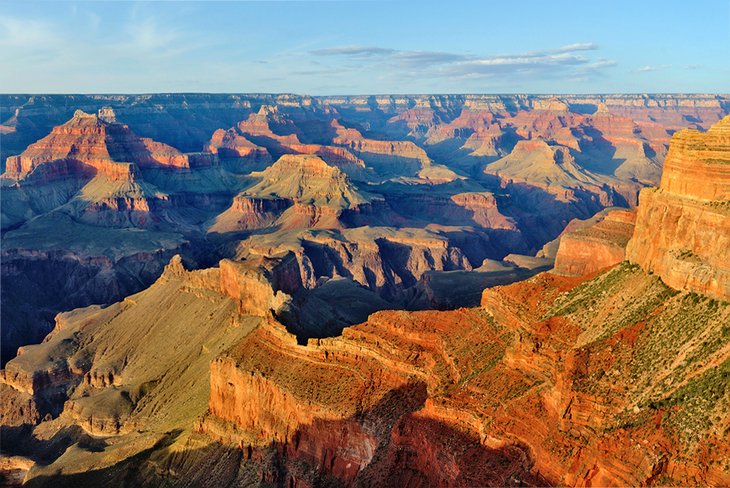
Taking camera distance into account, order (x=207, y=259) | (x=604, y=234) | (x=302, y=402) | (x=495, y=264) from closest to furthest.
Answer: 1. (x=302, y=402)
2. (x=604, y=234)
3. (x=495, y=264)
4. (x=207, y=259)

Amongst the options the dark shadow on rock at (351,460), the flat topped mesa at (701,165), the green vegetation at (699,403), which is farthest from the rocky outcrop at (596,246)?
the green vegetation at (699,403)

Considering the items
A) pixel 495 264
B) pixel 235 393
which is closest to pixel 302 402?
pixel 235 393

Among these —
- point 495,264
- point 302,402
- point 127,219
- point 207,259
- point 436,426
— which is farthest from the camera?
point 127,219

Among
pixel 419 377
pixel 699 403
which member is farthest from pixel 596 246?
pixel 699 403

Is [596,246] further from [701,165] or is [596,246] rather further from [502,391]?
[502,391]

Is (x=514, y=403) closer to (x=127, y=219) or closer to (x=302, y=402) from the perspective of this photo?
(x=302, y=402)

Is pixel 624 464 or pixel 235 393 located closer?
pixel 624 464
